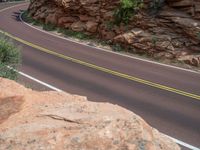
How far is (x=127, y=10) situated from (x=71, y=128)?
2125 centimetres

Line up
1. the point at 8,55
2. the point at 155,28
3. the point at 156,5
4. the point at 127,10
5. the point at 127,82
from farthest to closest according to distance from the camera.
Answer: the point at 127,10, the point at 156,5, the point at 155,28, the point at 127,82, the point at 8,55

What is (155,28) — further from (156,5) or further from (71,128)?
(71,128)

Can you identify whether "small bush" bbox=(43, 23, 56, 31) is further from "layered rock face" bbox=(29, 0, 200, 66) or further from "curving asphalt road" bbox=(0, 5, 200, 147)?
"curving asphalt road" bbox=(0, 5, 200, 147)

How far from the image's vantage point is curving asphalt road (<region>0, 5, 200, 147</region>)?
12.1 metres

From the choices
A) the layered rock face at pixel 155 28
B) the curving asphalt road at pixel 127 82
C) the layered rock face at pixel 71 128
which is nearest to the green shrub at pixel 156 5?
the layered rock face at pixel 155 28

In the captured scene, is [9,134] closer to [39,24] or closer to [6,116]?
[6,116]

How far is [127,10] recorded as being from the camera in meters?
26.0

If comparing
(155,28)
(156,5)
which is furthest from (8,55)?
(156,5)

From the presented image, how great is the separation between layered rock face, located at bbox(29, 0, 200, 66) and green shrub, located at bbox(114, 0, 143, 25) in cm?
38

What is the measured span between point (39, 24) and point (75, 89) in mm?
21903

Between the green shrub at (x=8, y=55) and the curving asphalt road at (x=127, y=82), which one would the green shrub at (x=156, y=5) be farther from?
the green shrub at (x=8, y=55)

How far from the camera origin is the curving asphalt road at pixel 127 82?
12141 millimetres

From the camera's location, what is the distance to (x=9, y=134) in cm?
569

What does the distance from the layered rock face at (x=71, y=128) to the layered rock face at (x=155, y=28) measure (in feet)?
50.5
